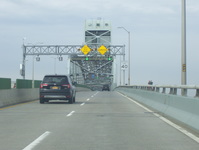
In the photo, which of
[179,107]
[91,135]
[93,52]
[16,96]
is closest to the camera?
[91,135]

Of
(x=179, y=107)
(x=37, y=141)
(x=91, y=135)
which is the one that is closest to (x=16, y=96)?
(x=179, y=107)

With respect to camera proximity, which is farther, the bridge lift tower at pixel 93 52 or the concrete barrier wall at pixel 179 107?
the bridge lift tower at pixel 93 52

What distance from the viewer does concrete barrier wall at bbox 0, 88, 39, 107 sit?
68.2 feet

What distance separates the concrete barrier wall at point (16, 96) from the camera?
2080 centimetres

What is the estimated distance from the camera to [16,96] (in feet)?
78.1

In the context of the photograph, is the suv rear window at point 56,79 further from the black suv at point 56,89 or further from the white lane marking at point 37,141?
the white lane marking at point 37,141

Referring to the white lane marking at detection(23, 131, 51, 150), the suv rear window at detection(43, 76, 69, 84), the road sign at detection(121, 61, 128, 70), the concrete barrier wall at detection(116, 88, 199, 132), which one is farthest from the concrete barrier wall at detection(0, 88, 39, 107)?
the road sign at detection(121, 61, 128, 70)

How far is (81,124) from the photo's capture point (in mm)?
12109

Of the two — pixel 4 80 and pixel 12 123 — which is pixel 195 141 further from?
pixel 4 80

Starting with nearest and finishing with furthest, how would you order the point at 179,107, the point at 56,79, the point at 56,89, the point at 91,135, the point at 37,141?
the point at 37,141 < the point at 91,135 < the point at 179,107 < the point at 56,89 < the point at 56,79

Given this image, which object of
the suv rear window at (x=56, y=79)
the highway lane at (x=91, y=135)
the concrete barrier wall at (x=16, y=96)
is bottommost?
the highway lane at (x=91, y=135)

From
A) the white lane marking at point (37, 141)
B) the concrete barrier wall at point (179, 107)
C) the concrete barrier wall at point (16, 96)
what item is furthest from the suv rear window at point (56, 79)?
the white lane marking at point (37, 141)

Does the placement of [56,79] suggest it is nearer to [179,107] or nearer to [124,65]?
[179,107]

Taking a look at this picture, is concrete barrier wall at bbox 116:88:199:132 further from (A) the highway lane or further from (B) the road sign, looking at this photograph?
(B) the road sign
